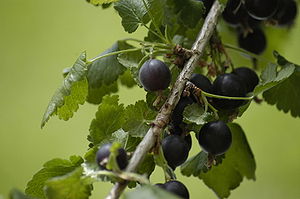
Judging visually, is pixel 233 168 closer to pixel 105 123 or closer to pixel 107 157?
pixel 105 123

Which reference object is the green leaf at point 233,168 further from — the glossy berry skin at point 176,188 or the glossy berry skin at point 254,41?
the glossy berry skin at point 176,188

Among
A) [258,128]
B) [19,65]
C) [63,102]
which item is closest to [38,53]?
[19,65]

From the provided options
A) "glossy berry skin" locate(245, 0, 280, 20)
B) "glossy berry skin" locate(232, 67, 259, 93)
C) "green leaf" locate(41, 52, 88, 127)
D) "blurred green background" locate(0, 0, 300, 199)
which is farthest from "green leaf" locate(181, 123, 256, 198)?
"blurred green background" locate(0, 0, 300, 199)

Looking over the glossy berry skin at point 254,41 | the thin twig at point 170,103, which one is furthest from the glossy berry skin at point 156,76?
the glossy berry skin at point 254,41

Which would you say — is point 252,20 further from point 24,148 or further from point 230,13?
point 24,148

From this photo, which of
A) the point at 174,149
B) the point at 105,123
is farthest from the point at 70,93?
the point at 174,149
